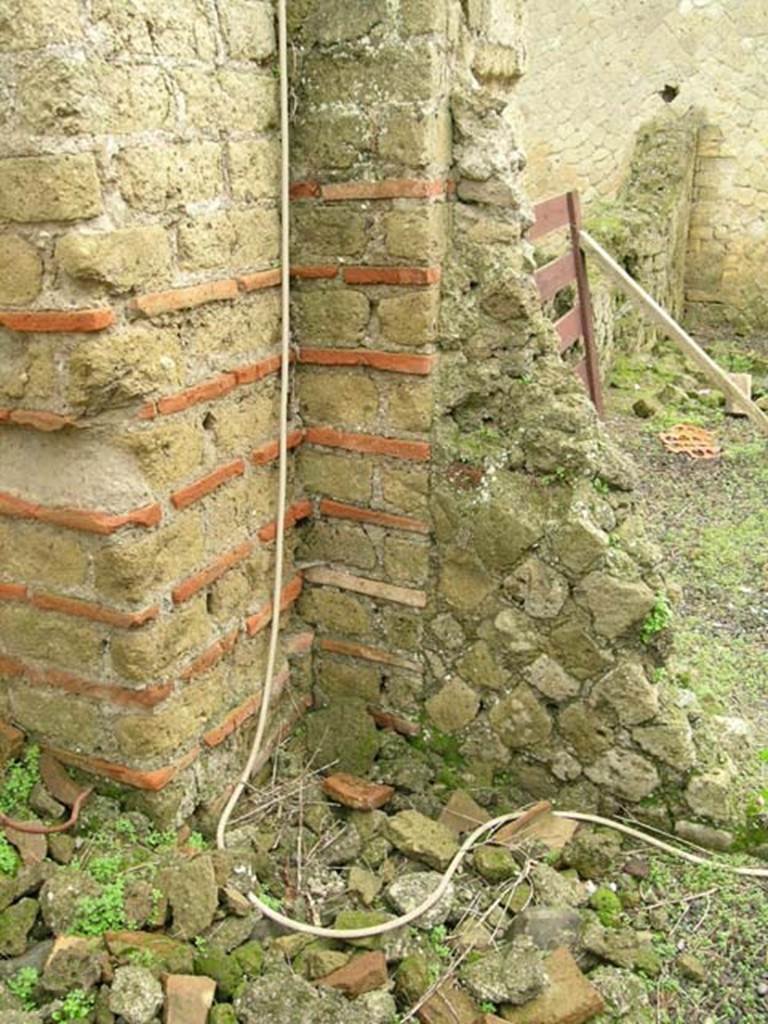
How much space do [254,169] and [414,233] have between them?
48cm

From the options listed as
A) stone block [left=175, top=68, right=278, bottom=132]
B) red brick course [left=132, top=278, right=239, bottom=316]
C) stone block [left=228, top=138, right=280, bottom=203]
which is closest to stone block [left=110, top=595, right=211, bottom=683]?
red brick course [left=132, top=278, right=239, bottom=316]

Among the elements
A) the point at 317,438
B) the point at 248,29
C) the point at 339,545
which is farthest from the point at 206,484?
the point at 248,29

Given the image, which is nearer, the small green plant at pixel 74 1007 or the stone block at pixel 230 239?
the small green plant at pixel 74 1007

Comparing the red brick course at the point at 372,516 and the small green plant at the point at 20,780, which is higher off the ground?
the red brick course at the point at 372,516

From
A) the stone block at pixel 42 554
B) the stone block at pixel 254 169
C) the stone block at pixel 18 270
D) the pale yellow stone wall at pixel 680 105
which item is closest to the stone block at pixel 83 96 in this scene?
the stone block at pixel 18 270

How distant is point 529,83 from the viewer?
10625 mm

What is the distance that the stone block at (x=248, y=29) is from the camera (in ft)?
7.68

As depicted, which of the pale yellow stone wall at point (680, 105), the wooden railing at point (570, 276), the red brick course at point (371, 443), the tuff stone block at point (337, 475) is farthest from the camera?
the pale yellow stone wall at point (680, 105)

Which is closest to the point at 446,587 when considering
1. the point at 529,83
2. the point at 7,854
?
the point at 7,854

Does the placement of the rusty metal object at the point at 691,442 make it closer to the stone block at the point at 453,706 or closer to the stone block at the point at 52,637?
the stone block at the point at 453,706

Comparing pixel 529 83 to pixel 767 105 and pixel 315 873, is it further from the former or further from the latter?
pixel 315 873

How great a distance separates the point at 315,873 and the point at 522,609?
3.27ft

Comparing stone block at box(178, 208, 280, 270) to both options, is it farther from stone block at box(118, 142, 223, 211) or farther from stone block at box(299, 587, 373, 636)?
stone block at box(299, 587, 373, 636)

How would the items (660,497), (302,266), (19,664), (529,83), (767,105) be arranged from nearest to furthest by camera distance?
(19,664) → (302,266) → (660,497) → (767,105) → (529,83)
